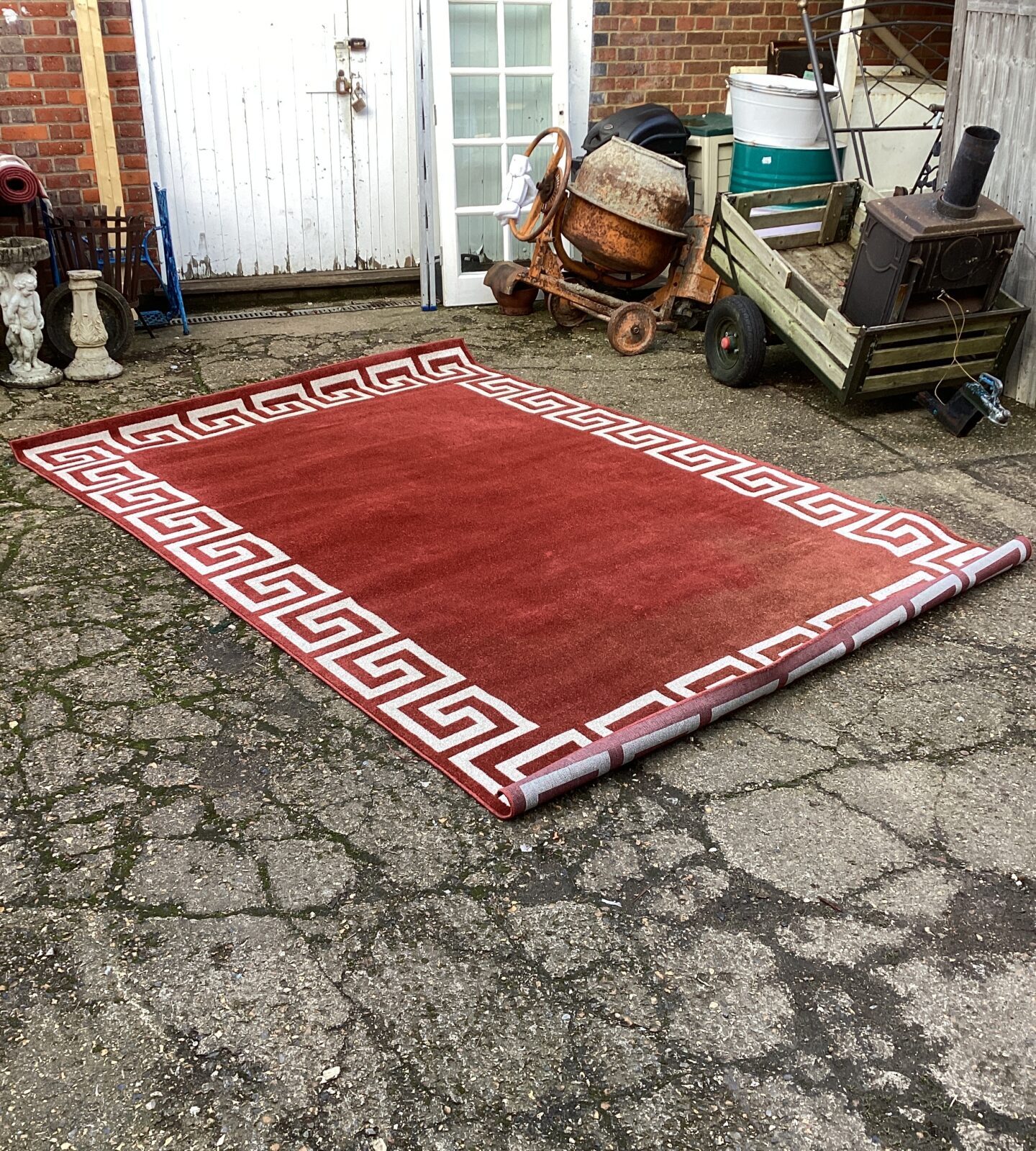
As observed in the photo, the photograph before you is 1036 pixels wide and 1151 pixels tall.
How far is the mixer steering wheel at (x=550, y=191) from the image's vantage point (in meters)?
6.08

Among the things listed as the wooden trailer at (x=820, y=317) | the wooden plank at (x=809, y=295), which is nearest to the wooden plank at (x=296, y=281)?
the wooden trailer at (x=820, y=317)

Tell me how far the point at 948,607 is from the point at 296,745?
2160mm

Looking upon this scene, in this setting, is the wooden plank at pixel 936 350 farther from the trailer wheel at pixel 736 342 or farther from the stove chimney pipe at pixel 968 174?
the trailer wheel at pixel 736 342

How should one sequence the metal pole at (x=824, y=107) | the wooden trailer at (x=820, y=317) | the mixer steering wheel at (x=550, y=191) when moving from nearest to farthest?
1. the wooden trailer at (x=820, y=317)
2. the mixer steering wheel at (x=550, y=191)
3. the metal pole at (x=824, y=107)

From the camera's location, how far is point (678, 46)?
737 centimetres

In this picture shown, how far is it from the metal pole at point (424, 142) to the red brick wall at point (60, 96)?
5.22ft

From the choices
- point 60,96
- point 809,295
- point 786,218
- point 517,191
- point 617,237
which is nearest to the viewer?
point 809,295

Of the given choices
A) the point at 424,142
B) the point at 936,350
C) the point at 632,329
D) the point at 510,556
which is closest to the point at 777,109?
the point at 632,329

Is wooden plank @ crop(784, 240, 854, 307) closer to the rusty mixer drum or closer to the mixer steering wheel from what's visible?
the rusty mixer drum

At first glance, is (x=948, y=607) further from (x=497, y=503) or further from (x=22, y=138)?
(x=22, y=138)

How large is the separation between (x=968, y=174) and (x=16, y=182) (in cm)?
448

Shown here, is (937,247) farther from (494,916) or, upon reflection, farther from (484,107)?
(494,916)

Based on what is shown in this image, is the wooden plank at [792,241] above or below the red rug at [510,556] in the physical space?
above

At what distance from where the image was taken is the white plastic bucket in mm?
6363
